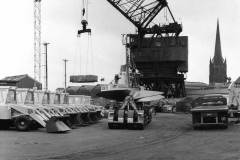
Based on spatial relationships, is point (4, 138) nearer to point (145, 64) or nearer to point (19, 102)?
point (19, 102)

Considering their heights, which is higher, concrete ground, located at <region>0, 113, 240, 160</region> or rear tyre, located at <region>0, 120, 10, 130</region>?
rear tyre, located at <region>0, 120, 10, 130</region>

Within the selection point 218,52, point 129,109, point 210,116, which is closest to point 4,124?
point 129,109

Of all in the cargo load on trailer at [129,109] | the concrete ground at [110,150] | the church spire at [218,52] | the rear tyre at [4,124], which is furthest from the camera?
the church spire at [218,52]

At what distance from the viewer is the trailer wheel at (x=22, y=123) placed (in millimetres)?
Answer: 19938

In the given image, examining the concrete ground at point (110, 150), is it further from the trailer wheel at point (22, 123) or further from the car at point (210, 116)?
the car at point (210, 116)

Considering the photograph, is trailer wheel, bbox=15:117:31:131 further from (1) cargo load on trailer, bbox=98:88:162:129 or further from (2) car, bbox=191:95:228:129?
(2) car, bbox=191:95:228:129

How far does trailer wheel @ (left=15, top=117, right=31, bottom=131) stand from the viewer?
19938mm

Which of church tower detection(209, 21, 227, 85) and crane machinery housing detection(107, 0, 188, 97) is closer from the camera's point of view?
crane machinery housing detection(107, 0, 188, 97)

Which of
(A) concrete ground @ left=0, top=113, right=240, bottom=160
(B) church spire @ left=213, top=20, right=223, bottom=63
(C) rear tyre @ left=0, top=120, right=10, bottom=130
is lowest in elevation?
(A) concrete ground @ left=0, top=113, right=240, bottom=160

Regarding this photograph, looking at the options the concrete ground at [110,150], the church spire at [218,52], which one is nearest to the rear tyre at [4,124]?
the concrete ground at [110,150]

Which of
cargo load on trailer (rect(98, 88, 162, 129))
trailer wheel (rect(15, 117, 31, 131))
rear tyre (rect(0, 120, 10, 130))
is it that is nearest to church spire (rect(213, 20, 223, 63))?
→ cargo load on trailer (rect(98, 88, 162, 129))

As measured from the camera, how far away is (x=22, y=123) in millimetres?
20062

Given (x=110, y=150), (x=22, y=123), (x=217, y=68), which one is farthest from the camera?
(x=217, y=68)

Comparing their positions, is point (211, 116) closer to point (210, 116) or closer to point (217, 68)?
point (210, 116)
